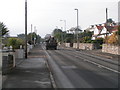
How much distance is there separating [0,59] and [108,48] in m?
29.6

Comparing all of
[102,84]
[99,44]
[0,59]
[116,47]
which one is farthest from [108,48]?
[102,84]

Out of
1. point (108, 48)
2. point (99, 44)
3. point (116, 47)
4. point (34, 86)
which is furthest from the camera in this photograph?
point (99, 44)

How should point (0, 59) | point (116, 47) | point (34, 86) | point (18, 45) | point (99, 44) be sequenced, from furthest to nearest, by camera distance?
point (99, 44), point (116, 47), point (18, 45), point (0, 59), point (34, 86)

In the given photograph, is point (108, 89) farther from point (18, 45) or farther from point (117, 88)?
point (18, 45)

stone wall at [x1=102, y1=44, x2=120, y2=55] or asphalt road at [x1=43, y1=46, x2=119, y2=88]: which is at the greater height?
stone wall at [x1=102, y1=44, x2=120, y2=55]

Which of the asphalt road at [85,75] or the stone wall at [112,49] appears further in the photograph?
the stone wall at [112,49]

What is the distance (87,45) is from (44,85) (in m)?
50.1

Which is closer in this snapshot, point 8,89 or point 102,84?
point 8,89

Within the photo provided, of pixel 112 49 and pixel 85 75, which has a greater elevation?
pixel 112 49

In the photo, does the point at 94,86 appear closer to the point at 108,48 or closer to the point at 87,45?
the point at 108,48

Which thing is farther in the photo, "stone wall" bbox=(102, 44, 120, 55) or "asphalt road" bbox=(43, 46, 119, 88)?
"stone wall" bbox=(102, 44, 120, 55)

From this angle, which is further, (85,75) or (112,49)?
(112,49)

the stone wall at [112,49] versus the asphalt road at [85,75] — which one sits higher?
the stone wall at [112,49]

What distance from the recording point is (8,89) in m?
10.1
